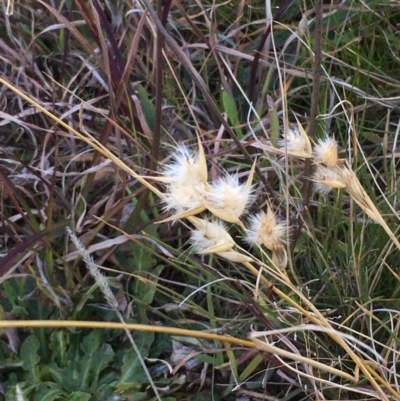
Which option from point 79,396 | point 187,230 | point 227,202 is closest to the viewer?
point 227,202

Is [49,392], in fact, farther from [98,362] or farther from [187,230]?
[187,230]

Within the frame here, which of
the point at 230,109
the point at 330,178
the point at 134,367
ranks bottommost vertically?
the point at 134,367

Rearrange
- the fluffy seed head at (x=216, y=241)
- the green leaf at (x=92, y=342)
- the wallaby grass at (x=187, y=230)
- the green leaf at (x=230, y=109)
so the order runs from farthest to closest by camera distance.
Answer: the green leaf at (x=230, y=109), the green leaf at (x=92, y=342), the wallaby grass at (x=187, y=230), the fluffy seed head at (x=216, y=241)

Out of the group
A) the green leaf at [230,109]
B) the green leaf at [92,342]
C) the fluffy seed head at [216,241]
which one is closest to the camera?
the fluffy seed head at [216,241]

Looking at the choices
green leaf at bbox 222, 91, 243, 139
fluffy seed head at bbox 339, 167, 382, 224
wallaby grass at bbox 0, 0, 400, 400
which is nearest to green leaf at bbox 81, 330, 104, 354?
wallaby grass at bbox 0, 0, 400, 400

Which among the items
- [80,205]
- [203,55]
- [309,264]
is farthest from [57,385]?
[203,55]

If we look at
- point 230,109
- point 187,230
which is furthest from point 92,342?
point 230,109

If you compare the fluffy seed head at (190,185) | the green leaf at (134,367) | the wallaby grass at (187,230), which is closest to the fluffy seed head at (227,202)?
the fluffy seed head at (190,185)

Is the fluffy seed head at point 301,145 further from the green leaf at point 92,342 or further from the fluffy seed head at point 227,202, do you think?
the green leaf at point 92,342

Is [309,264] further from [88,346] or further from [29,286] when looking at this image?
[29,286]
